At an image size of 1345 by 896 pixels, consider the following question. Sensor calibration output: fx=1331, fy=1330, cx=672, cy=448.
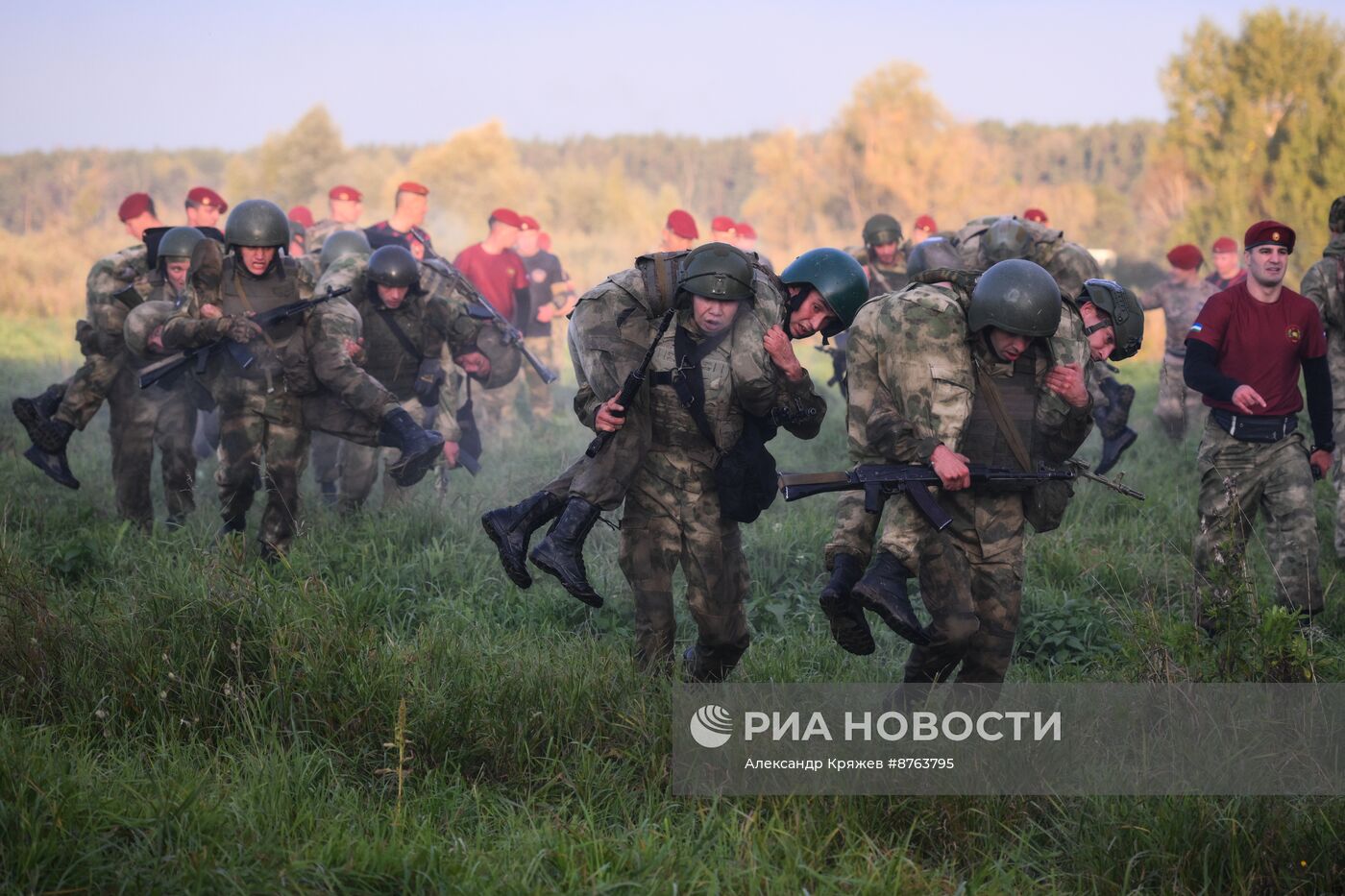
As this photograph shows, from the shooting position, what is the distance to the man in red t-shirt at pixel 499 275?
525 inches

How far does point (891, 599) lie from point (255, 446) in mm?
4445

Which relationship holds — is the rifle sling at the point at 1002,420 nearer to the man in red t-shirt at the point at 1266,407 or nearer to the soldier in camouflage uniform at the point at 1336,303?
the man in red t-shirt at the point at 1266,407

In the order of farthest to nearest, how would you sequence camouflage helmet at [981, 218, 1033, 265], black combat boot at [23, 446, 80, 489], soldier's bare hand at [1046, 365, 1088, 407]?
1. black combat boot at [23, 446, 80, 489]
2. camouflage helmet at [981, 218, 1033, 265]
3. soldier's bare hand at [1046, 365, 1088, 407]

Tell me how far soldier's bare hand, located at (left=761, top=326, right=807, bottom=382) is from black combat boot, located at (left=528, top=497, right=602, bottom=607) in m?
0.92

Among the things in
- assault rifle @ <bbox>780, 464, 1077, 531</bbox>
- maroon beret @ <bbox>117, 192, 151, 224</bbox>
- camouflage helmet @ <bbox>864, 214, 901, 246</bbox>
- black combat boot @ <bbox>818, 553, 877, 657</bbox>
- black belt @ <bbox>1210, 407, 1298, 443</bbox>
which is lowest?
black combat boot @ <bbox>818, 553, 877, 657</bbox>

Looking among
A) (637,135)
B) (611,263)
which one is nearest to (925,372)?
(611,263)

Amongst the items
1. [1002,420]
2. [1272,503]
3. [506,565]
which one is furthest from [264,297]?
[1272,503]

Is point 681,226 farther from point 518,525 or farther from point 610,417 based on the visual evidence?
point 610,417

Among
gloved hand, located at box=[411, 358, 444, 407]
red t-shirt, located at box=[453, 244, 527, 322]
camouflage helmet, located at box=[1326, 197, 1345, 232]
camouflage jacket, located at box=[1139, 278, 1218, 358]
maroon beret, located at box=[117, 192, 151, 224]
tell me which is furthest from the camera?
red t-shirt, located at box=[453, 244, 527, 322]

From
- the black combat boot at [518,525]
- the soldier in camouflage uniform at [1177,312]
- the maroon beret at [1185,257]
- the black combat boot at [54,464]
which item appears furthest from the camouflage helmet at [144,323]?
the maroon beret at [1185,257]

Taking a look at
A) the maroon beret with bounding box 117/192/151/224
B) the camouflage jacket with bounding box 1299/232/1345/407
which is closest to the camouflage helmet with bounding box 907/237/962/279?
the camouflage jacket with bounding box 1299/232/1345/407

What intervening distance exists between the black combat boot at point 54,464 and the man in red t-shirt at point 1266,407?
6798 millimetres

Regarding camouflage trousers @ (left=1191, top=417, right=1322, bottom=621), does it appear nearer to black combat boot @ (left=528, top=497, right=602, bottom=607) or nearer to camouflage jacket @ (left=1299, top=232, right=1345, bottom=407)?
camouflage jacket @ (left=1299, top=232, right=1345, bottom=407)

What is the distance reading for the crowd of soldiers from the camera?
16.5 ft
